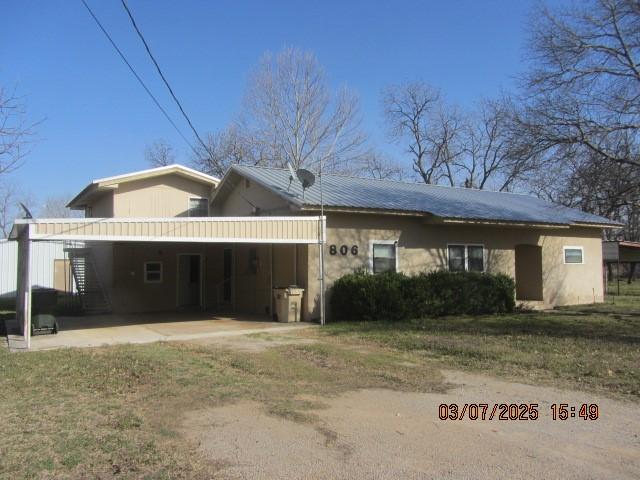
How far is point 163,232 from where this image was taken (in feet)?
42.4

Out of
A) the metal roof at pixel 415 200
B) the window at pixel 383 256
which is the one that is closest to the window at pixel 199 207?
the metal roof at pixel 415 200

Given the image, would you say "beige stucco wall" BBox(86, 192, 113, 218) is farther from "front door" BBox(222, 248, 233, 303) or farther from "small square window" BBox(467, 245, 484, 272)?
"small square window" BBox(467, 245, 484, 272)

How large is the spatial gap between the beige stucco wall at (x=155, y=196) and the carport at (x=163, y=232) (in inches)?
160

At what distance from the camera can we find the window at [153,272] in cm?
2042

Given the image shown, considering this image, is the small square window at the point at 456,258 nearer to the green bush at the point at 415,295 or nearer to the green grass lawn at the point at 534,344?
the green bush at the point at 415,295

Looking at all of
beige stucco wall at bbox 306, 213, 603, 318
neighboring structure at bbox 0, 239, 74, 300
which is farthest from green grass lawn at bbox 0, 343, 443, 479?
neighboring structure at bbox 0, 239, 74, 300

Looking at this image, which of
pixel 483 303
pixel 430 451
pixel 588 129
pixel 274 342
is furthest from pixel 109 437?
pixel 588 129

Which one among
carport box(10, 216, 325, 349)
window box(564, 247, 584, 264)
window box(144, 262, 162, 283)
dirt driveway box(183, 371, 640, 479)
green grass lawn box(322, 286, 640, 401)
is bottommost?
dirt driveway box(183, 371, 640, 479)

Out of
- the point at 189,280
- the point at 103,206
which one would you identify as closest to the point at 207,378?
the point at 189,280

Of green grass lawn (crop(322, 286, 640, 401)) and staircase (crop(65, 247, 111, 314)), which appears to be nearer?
green grass lawn (crop(322, 286, 640, 401))

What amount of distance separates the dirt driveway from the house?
7.90m

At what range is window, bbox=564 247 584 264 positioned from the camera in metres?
21.6

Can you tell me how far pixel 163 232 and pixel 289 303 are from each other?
162 inches

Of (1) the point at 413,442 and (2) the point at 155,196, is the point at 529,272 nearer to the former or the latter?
(2) the point at 155,196
